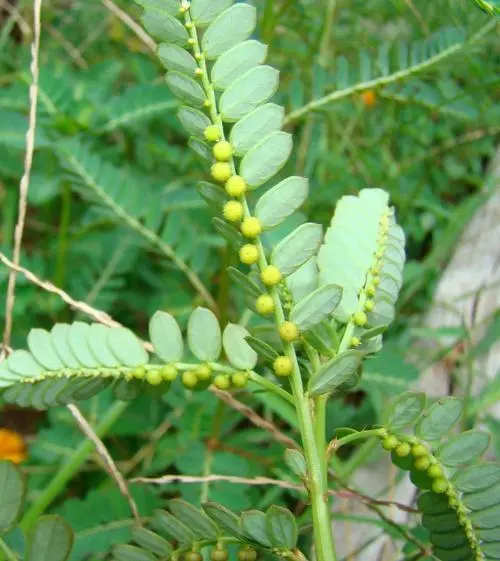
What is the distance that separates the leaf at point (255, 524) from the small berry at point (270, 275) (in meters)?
0.13

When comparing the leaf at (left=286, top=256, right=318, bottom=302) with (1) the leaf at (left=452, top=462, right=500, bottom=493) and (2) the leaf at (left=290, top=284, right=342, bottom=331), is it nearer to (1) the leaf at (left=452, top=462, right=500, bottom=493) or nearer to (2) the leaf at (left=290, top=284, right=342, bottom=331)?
(2) the leaf at (left=290, top=284, right=342, bottom=331)

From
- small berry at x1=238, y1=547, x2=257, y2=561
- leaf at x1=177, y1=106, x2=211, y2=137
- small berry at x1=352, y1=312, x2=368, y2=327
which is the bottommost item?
small berry at x1=238, y1=547, x2=257, y2=561

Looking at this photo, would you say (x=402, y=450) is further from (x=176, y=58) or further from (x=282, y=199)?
(x=176, y=58)

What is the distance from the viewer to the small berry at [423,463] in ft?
1.45

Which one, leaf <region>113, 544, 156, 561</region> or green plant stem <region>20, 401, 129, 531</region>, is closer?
leaf <region>113, 544, 156, 561</region>

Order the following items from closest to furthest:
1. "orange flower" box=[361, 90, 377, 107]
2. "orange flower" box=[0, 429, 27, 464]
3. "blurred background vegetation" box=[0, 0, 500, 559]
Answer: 1. "blurred background vegetation" box=[0, 0, 500, 559]
2. "orange flower" box=[0, 429, 27, 464]
3. "orange flower" box=[361, 90, 377, 107]

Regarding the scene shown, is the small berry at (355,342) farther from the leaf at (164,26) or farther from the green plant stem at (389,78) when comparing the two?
the green plant stem at (389,78)

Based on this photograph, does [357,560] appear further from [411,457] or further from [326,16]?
[326,16]

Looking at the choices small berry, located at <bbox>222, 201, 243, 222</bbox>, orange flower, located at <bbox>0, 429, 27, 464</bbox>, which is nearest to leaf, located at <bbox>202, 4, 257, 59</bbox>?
small berry, located at <bbox>222, 201, 243, 222</bbox>

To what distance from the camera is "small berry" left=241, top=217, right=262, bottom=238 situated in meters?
0.43

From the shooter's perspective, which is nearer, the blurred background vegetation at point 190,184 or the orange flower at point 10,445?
the blurred background vegetation at point 190,184

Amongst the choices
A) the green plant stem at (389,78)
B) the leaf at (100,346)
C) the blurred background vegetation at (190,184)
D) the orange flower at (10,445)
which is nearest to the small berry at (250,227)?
the leaf at (100,346)

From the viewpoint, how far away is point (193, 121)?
1.45 ft

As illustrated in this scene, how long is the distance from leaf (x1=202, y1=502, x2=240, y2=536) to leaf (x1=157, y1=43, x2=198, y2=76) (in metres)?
0.26
